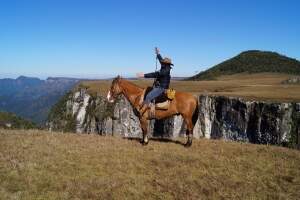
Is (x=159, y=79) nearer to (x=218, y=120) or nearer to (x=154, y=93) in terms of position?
(x=154, y=93)

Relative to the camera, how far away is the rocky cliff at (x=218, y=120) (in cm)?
6297

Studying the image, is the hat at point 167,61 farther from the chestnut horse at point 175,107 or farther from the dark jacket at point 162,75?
the chestnut horse at point 175,107

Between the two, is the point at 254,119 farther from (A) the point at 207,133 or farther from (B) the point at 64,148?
(B) the point at 64,148

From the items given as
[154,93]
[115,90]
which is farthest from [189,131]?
[115,90]

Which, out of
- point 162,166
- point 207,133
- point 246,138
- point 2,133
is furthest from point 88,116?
point 162,166

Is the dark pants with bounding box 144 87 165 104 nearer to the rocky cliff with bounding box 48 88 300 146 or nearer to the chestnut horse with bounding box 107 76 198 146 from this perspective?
the chestnut horse with bounding box 107 76 198 146

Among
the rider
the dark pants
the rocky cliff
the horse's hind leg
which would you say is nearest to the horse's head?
the rider

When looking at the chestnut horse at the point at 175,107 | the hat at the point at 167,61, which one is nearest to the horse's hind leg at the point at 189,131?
the chestnut horse at the point at 175,107

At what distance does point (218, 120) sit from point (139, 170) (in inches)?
2402

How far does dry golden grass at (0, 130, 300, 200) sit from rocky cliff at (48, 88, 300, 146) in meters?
13.9

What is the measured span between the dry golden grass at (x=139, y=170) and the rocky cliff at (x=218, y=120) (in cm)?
1390

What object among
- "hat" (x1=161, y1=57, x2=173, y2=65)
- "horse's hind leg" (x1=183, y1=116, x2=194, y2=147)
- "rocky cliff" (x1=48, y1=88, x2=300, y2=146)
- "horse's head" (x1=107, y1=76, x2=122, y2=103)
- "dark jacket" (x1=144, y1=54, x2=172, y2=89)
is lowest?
"rocky cliff" (x1=48, y1=88, x2=300, y2=146)

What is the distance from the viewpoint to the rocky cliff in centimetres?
6297

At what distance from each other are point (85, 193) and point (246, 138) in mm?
59371
